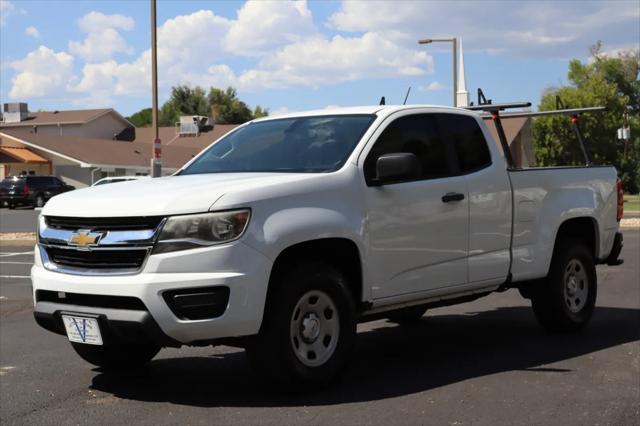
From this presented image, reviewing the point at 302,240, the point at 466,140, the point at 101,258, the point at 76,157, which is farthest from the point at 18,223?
the point at 302,240

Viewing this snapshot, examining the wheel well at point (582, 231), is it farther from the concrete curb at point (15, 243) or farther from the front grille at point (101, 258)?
the concrete curb at point (15, 243)

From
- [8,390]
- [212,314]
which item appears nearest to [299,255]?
[212,314]

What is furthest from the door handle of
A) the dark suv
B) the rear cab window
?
the dark suv

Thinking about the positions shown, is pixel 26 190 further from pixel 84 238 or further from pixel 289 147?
pixel 84 238

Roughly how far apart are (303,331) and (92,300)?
4.42ft

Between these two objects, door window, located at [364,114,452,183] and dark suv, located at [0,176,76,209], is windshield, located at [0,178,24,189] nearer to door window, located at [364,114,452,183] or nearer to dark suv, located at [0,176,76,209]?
dark suv, located at [0,176,76,209]

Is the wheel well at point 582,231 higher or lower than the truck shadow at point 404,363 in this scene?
higher

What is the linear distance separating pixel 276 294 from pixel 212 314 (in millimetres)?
480

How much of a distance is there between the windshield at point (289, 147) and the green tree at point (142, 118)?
113m

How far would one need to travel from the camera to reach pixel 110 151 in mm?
62750

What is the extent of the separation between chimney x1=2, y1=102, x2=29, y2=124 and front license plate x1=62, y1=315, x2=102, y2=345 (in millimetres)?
81269

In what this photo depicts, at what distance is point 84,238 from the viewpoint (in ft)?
19.0

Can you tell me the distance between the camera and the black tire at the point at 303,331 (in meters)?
5.75

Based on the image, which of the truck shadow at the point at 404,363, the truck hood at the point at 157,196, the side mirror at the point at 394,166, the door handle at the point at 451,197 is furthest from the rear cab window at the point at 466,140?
the truck hood at the point at 157,196
